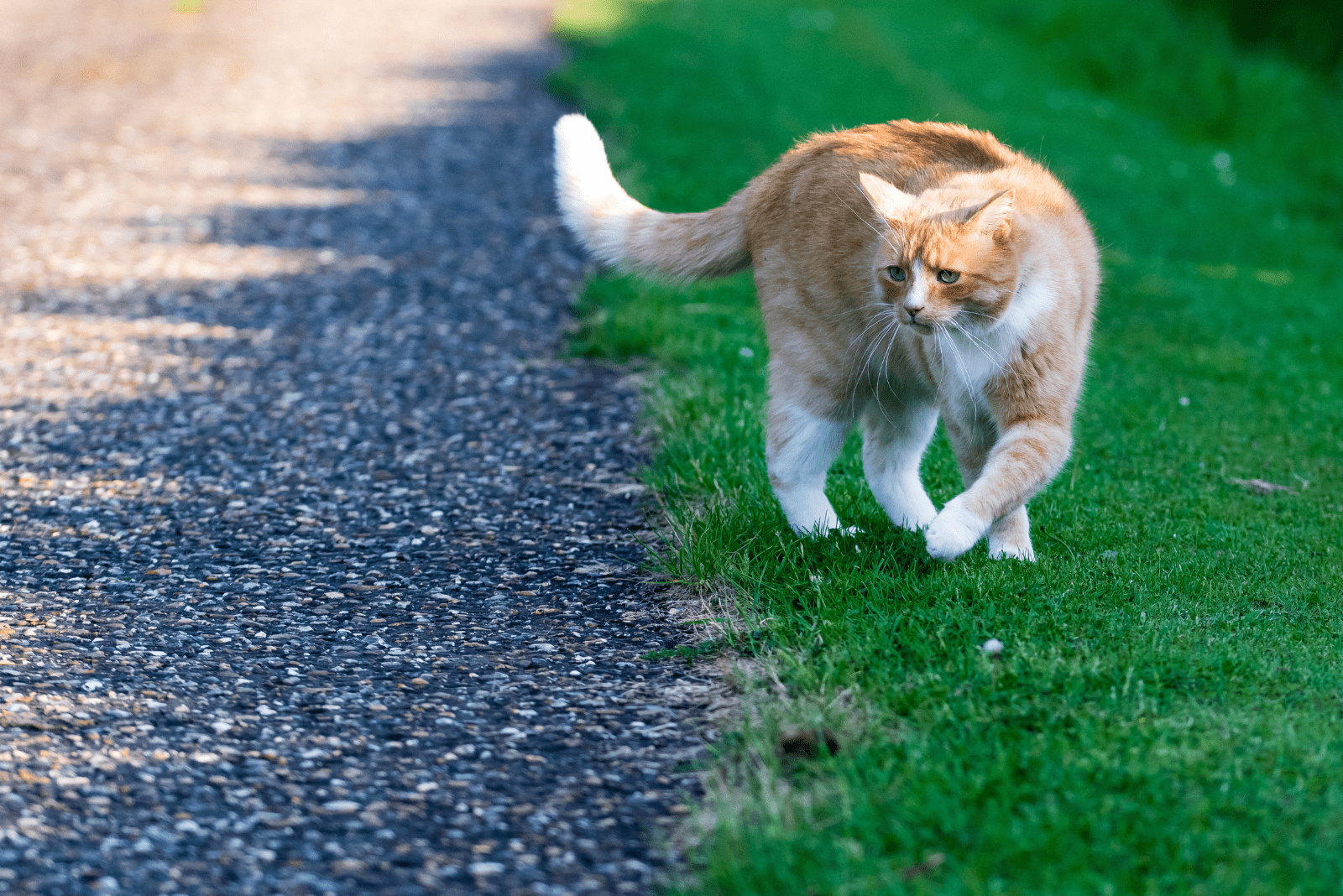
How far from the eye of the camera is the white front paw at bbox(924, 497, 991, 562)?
3412 mm

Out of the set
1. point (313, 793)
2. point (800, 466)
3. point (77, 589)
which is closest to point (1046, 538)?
point (800, 466)

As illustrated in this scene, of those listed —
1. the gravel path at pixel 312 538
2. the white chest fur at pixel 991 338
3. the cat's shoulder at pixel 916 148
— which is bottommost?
the gravel path at pixel 312 538

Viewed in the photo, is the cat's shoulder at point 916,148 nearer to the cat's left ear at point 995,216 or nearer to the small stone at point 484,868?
the cat's left ear at point 995,216

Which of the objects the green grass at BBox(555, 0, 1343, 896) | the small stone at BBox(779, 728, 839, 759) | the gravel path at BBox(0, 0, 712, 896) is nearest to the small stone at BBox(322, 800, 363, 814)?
the gravel path at BBox(0, 0, 712, 896)

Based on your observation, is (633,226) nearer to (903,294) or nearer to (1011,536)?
(903,294)

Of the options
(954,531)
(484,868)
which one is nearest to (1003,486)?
(954,531)

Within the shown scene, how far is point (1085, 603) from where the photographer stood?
11.2 ft

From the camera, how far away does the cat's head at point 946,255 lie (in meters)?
3.48

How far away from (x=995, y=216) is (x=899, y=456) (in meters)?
1.01

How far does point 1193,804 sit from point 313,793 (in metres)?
1.96

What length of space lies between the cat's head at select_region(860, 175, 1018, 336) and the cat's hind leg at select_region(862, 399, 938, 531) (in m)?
0.58

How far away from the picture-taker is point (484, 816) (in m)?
2.73

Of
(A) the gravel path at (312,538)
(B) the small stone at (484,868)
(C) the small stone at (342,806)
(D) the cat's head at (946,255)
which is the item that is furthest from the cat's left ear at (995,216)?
(C) the small stone at (342,806)

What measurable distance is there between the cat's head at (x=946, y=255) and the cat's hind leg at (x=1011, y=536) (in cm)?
66
